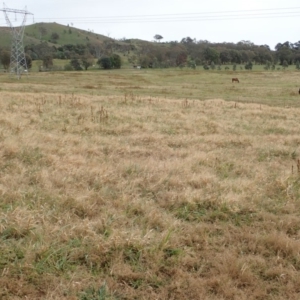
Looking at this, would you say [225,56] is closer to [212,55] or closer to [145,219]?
[212,55]

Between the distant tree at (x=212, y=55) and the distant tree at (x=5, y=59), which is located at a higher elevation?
the distant tree at (x=212, y=55)

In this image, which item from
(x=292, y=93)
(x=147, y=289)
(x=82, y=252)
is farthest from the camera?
(x=292, y=93)

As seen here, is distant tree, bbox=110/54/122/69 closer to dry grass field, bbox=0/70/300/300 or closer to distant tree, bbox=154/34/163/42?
dry grass field, bbox=0/70/300/300

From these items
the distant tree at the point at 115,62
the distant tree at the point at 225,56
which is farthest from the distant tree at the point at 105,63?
the distant tree at the point at 225,56

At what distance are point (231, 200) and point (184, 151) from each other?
10.5ft

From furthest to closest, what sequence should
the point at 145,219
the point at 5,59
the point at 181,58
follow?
1. the point at 181,58
2. the point at 5,59
3. the point at 145,219

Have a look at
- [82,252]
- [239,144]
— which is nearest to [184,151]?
[239,144]

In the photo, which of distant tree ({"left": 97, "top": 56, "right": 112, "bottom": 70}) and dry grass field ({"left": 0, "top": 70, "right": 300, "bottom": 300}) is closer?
dry grass field ({"left": 0, "top": 70, "right": 300, "bottom": 300})

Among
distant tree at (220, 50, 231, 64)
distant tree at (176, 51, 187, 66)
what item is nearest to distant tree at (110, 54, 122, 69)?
distant tree at (176, 51, 187, 66)

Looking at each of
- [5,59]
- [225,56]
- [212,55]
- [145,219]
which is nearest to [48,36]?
[5,59]

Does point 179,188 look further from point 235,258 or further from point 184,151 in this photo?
point 184,151

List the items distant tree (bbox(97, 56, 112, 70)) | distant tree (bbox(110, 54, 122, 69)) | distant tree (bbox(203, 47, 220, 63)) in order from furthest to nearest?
distant tree (bbox(203, 47, 220, 63)) → distant tree (bbox(110, 54, 122, 69)) → distant tree (bbox(97, 56, 112, 70))

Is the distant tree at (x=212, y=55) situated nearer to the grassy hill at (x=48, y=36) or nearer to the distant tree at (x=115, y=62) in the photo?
the distant tree at (x=115, y=62)

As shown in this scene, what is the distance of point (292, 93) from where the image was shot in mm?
31328
